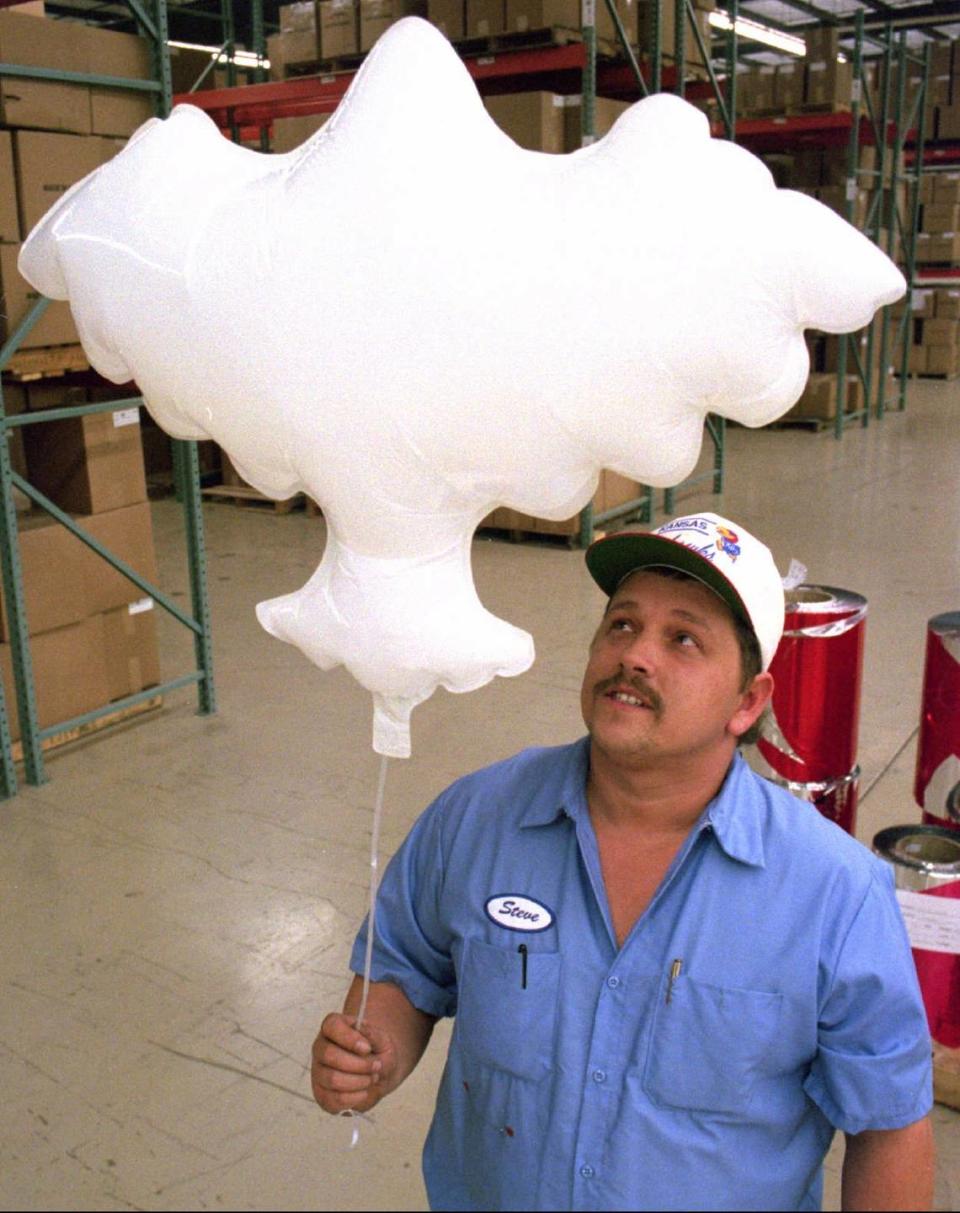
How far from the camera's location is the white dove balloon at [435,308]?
107cm

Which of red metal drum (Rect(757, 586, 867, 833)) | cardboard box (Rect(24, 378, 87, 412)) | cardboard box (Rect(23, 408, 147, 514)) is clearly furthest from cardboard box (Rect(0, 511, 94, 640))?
red metal drum (Rect(757, 586, 867, 833))

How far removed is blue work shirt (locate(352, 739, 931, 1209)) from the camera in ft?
4.53

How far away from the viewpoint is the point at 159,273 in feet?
3.98

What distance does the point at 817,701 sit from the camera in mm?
2900

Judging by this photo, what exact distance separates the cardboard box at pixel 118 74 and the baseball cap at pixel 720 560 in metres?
3.42

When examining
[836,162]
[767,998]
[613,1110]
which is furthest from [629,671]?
[836,162]

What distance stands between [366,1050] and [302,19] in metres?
7.89

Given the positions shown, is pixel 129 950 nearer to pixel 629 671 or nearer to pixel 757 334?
pixel 629 671

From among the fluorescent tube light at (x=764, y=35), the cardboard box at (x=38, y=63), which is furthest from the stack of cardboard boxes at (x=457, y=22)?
the cardboard box at (x=38, y=63)

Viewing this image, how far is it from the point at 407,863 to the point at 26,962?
6.23ft

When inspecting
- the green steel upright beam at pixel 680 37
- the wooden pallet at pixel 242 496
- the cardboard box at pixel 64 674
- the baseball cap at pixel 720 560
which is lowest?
the wooden pallet at pixel 242 496

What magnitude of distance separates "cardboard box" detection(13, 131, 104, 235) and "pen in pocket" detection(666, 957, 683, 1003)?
3.51 metres

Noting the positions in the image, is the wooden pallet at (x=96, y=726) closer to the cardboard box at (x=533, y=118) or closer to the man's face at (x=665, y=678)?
the man's face at (x=665, y=678)

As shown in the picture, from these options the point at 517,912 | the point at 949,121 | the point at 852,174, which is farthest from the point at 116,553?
the point at 949,121
